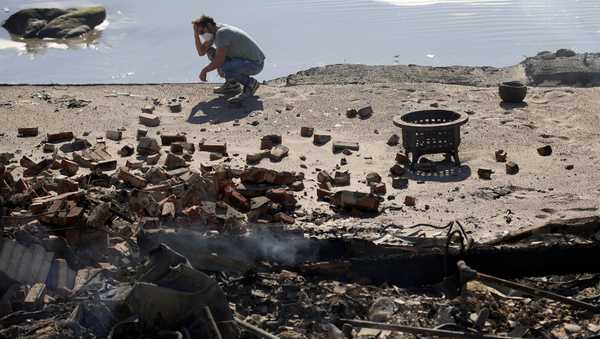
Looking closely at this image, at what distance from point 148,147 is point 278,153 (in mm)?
1460

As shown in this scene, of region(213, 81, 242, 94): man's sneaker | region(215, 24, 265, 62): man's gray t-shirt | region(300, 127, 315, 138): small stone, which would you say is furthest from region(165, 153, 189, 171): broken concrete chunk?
region(215, 24, 265, 62): man's gray t-shirt

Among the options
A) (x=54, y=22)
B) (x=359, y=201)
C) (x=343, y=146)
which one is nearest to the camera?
(x=359, y=201)

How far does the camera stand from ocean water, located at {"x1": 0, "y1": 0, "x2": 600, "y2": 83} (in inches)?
544

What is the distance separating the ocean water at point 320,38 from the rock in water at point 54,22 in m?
0.30

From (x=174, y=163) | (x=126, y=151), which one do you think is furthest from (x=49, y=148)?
(x=174, y=163)

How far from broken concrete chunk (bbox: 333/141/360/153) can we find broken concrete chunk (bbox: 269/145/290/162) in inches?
21.6

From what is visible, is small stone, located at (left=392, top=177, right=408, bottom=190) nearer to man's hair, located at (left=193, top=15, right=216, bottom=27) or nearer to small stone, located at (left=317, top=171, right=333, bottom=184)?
small stone, located at (left=317, top=171, right=333, bottom=184)

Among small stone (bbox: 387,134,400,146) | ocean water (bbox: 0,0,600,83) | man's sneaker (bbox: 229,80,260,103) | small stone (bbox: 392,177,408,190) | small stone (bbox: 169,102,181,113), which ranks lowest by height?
small stone (bbox: 392,177,408,190)

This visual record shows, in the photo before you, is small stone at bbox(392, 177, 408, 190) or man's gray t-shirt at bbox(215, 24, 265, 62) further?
man's gray t-shirt at bbox(215, 24, 265, 62)

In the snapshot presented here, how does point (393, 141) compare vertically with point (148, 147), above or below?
below

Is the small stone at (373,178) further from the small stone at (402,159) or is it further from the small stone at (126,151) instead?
the small stone at (126,151)

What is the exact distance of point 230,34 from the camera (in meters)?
11.0

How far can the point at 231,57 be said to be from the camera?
36.6 ft

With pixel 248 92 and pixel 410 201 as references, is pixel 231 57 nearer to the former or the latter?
pixel 248 92
